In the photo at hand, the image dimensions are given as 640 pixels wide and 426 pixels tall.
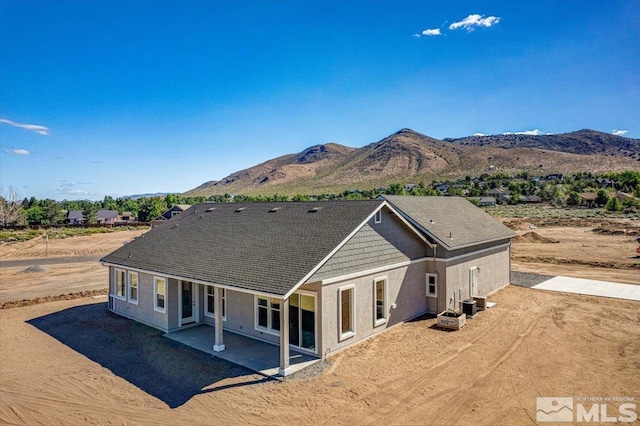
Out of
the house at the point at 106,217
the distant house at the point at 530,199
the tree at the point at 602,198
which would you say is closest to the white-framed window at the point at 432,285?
the tree at the point at 602,198

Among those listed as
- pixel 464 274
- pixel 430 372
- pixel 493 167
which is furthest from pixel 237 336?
pixel 493 167

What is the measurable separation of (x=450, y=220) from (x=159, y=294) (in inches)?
582

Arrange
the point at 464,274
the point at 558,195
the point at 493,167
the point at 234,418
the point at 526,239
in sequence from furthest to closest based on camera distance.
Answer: the point at 493,167, the point at 558,195, the point at 526,239, the point at 464,274, the point at 234,418

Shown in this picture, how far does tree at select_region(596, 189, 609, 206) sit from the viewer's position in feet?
268

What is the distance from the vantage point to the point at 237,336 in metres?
14.1

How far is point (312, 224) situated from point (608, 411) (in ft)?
33.5

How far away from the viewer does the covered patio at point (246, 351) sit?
11.3 meters

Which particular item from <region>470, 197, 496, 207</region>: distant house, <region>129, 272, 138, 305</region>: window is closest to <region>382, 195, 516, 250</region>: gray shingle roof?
<region>129, 272, 138, 305</region>: window

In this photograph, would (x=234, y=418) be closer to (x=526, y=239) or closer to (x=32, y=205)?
(x=526, y=239)

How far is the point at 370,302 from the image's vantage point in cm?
1384

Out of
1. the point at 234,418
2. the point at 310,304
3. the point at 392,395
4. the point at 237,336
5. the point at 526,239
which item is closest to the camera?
the point at 234,418

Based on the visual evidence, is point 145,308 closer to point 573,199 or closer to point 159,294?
point 159,294

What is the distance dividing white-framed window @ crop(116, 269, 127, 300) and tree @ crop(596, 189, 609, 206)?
9509cm

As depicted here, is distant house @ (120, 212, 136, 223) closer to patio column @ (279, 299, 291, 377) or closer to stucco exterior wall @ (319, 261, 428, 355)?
stucco exterior wall @ (319, 261, 428, 355)
